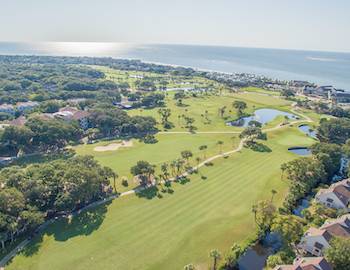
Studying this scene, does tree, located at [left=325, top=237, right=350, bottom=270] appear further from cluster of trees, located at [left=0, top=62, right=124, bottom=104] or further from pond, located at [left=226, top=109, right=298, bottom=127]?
cluster of trees, located at [left=0, top=62, right=124, bottom=104]

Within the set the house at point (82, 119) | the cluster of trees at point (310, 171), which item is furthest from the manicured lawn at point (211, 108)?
the cluster of trees at point (310, 171)

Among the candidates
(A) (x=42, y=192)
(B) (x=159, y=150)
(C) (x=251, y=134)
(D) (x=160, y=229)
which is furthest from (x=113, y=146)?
(D) (x=160, y=229)

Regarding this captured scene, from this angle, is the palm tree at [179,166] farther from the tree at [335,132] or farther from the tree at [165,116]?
the tree at [335,132]

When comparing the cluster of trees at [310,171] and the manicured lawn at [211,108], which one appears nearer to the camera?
the cluster of trees at [310,171]

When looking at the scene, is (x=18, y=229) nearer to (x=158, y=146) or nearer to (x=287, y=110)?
(x=158, y=146)

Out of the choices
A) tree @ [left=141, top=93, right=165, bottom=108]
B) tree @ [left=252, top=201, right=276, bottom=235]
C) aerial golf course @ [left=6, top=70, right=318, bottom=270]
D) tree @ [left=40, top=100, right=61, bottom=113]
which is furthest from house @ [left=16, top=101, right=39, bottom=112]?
tree @ [left=252, top=201, right=276, bottom=235]

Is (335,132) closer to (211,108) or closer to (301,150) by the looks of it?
(301,150)
